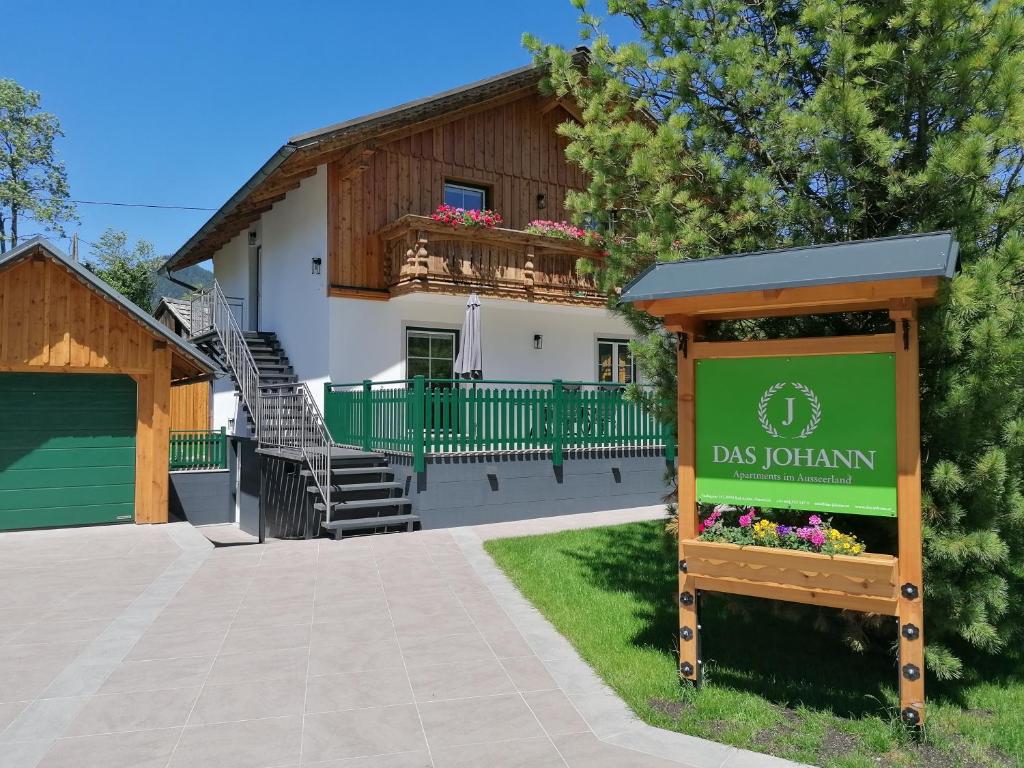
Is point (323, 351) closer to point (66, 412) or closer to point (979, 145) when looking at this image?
point (66, 412)

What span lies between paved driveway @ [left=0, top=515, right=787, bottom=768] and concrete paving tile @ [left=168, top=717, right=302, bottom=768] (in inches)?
0.4

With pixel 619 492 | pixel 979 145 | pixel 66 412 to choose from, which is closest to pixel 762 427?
pixel 979 145

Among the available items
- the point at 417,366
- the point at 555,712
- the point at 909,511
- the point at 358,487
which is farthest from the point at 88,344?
the point at 909,511

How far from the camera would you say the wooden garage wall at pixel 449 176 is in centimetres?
1389

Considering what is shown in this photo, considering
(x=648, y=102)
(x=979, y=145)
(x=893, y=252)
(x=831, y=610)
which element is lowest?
(x=831, y=610)

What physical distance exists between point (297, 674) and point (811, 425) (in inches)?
144

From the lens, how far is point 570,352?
1639cm

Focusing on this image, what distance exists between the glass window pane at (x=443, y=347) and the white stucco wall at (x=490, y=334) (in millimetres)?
307

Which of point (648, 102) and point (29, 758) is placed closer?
point (29, 758)

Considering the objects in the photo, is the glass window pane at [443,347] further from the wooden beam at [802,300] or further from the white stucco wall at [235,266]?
the wooden beam at [802,300]

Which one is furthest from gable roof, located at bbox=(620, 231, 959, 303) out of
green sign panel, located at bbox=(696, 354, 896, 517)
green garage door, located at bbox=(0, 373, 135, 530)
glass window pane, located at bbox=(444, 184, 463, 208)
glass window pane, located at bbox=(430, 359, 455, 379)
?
glass window pane, located at bbox=(444, 184, 463, 208)

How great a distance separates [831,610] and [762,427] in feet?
5.04

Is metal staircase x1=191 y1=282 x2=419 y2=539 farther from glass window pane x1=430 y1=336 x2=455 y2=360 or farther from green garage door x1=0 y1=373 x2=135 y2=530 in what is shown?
glass window pane x1=430 y1=336 x2=455 y2=360

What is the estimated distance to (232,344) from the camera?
1474 cm
